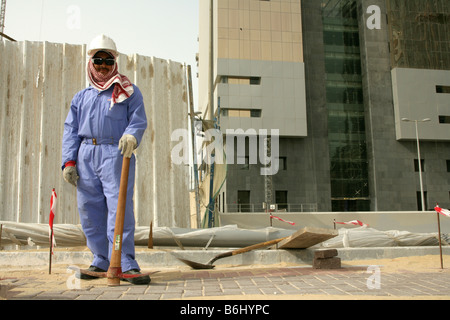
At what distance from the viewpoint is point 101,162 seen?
4449 millimetres

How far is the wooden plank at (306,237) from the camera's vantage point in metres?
5.36

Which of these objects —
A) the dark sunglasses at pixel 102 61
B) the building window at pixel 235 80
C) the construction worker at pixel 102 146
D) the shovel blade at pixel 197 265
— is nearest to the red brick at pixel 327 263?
the shovel blade at pixel 197 265

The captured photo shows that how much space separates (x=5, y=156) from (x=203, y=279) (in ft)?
17.8

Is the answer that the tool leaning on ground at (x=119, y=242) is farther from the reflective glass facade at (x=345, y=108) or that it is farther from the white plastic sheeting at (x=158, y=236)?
the reflective glass facade at (x=345, y=108)

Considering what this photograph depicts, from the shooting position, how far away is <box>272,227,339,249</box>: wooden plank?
5357mm

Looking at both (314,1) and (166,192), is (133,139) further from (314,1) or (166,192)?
(314,1)

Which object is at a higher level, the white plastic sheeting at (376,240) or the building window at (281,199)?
the building window at (281,199)

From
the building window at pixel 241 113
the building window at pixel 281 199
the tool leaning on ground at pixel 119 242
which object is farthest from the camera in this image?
the building window at pixel 281 199

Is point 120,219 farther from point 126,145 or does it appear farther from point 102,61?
point 102,61

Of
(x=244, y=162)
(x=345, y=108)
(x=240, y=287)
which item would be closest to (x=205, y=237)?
(x=240, y=287)

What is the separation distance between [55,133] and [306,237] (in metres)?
5.30

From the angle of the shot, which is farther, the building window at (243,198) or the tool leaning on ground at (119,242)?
the building window at (243,198)
